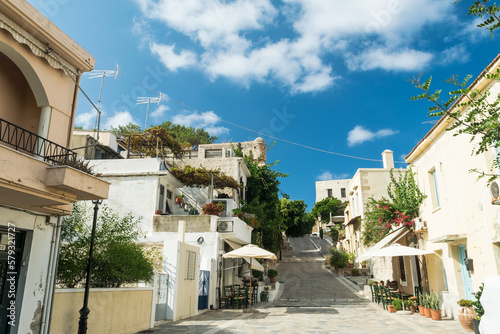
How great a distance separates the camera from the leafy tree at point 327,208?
→ 59.1 meters

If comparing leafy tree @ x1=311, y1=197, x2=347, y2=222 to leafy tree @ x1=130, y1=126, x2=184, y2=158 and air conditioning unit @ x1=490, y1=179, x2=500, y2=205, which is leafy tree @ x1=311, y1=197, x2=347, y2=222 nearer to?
leafy tree @ x1=130, y1=126, x2=184, y2=158

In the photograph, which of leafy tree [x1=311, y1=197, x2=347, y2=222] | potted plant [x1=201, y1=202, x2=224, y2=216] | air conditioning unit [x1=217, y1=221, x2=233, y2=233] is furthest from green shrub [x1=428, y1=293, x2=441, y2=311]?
leafy tree [x1=311, y1=197, x2=347, y2=222]

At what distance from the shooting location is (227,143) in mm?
41344

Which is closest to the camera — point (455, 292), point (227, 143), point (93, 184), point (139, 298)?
point (93, 184)

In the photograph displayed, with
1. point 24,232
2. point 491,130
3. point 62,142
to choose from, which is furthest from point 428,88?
point 24,232

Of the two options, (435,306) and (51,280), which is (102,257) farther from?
(435,306)

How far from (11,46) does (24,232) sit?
3.68 m

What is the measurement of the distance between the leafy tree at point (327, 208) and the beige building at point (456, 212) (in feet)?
145

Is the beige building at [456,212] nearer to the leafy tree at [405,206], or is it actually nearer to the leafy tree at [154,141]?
the leafy tree at [405,206]

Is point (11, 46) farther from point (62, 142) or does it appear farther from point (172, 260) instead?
point (172, 260)

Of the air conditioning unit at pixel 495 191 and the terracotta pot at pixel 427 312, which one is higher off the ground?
the air conditioning unit at pixel 495 191

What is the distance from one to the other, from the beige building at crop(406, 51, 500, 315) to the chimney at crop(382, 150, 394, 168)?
44.7 feet


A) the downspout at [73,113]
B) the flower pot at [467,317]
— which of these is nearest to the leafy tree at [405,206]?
the flower pot at [467,317]

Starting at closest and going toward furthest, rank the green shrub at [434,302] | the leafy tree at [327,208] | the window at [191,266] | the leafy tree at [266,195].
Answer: the green shrub at [434,302] < the window at [191,266] < the leafy tree at [266,195] < the leafy tree at [327,208]
